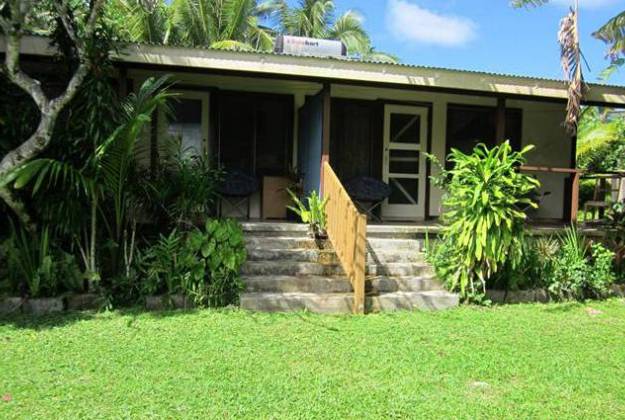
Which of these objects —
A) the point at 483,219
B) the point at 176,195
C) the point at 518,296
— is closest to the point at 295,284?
the point at 176,195

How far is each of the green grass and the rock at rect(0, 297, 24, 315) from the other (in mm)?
244

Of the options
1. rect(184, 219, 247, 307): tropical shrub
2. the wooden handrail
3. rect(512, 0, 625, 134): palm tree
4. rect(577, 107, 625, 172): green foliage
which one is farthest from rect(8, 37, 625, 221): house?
rect(577, 107, 625, 172): green foliage

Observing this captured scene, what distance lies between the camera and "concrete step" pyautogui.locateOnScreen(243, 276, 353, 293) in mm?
5734

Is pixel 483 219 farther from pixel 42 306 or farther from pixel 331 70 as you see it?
pixel 42 306

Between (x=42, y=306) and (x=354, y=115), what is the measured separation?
578cm

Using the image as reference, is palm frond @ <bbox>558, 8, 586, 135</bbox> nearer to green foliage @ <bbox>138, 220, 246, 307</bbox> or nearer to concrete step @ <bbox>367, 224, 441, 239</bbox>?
concrete step @ <bbox>367, 224, 441, 239</bbox>

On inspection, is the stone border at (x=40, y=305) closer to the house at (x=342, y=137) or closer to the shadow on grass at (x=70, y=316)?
the shadow on grass at (x=70, y=316)

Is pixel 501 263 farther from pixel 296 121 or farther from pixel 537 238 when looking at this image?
pixel 296 121

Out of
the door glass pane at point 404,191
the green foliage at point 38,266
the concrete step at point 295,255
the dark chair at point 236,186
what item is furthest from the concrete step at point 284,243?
the door glass pane at point 404,191

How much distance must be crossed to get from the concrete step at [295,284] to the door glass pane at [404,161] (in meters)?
3.77

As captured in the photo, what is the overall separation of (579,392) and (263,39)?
1796 cm

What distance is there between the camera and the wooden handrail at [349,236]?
551 centimetres

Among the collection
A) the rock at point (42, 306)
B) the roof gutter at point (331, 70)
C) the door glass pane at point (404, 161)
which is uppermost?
the roof gutter at point (331, 70)

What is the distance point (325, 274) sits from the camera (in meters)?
6.14
